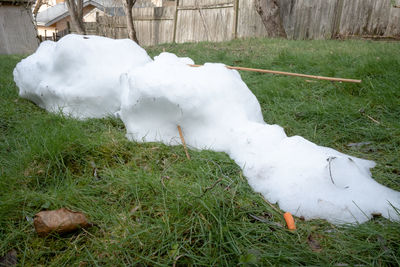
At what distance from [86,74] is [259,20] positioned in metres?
5.89

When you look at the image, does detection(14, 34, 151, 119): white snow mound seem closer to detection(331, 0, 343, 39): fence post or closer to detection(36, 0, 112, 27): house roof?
detection(331, 0, 343, 39): fence post

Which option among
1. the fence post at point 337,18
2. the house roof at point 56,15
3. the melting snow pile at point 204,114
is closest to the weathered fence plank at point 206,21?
the fence post at point 337,18

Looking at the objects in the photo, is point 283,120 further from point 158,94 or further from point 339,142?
point 158,94

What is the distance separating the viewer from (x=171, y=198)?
1.38 metres

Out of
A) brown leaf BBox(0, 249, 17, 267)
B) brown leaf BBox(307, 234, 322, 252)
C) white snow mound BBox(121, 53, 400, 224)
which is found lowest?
brown leaf BBox(0, 249, 17, 267)

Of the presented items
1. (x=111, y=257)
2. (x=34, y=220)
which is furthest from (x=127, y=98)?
(x=111, y=257)

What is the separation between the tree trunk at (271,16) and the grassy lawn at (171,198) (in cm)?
Result: 444

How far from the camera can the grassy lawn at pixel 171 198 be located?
1125mm

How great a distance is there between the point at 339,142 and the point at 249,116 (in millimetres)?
767

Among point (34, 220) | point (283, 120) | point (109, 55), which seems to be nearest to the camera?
point (34, 220)

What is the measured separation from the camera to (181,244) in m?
1.16

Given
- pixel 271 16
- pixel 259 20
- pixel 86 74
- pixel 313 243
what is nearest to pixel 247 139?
pixel 313 243

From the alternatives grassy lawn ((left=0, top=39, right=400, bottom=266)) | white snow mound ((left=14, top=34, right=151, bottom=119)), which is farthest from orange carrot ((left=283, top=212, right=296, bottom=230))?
white snow mound ((left=14, top=34, right=151, bottom=119))

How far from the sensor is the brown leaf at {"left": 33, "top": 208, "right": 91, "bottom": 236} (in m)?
1.23
